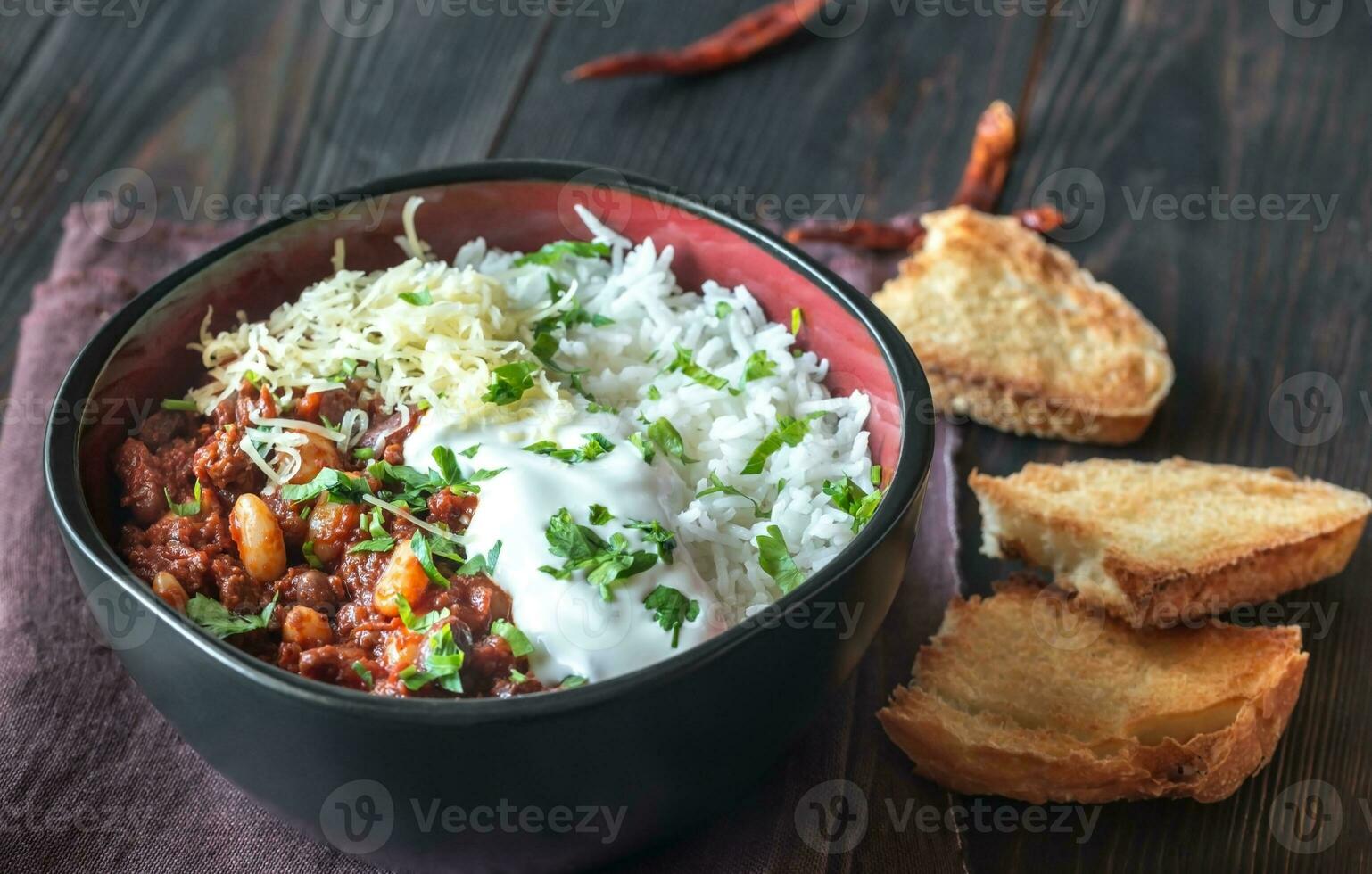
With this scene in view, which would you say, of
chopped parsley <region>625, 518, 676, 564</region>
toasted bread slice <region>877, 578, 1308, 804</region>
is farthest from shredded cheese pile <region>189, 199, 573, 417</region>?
toasted bread slice <region>877, 578, 1308, 804</region>

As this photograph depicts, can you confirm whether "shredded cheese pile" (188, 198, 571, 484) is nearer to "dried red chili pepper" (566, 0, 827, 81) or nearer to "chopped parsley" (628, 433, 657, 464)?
"chopped parsley" (628, 433, 657, 464)

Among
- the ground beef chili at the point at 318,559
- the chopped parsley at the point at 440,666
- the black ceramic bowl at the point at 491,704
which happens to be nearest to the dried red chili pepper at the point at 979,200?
the black ceramic bowl at the point at 491,704

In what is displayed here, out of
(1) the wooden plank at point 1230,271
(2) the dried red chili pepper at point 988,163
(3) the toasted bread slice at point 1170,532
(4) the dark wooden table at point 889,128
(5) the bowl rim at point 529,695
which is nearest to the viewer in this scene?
(5) the bowl rim at point 529,695

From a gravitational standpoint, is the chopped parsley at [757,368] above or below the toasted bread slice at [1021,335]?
above

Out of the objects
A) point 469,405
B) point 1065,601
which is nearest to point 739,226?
point 469,405

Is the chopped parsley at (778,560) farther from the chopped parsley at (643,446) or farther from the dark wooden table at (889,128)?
the dark wooden table at (889,128)

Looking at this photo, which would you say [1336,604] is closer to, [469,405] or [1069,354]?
[1069,354]
